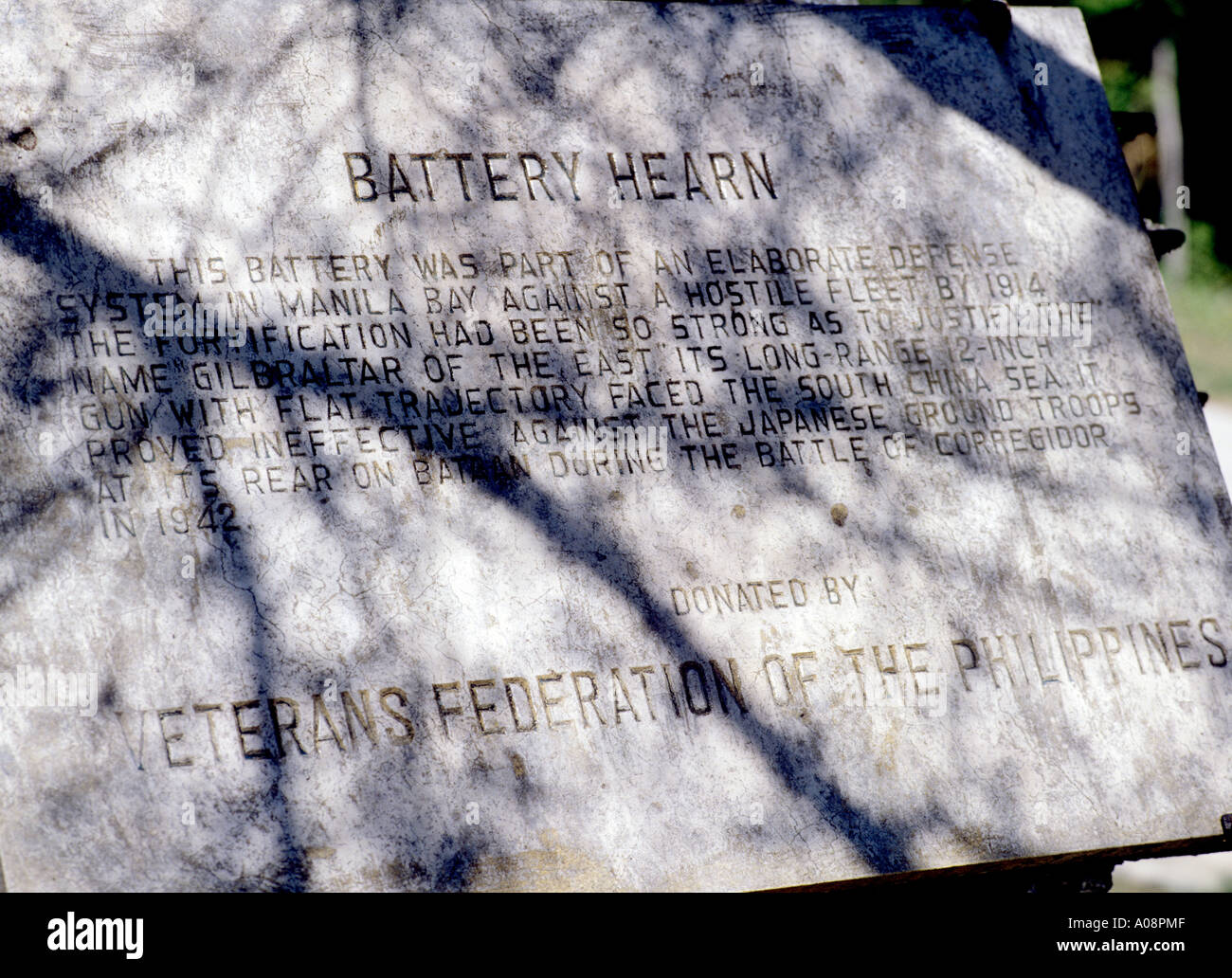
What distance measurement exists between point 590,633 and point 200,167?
4.63 feet

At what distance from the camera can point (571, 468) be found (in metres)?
2.81

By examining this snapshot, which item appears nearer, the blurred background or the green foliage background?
the blurred background

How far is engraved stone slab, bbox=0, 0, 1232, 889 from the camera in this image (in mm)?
2471

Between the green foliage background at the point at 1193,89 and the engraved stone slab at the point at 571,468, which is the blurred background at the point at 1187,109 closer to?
the green foliage background at the point at 1193,89

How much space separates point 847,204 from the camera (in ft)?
10.6

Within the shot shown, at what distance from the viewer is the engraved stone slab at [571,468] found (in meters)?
2.47

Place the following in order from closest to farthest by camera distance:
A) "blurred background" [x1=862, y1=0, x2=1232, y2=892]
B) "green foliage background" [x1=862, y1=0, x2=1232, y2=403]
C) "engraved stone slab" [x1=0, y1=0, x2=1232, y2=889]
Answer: "engraved stone slab" [x1=0, y1=0, x2=1232, y2=889] < "blurred background" [x1=862, y1=0, x2=1232, y2=892] < "green foliage background" [x1=862, y1=0, x2=1232, y2=403]

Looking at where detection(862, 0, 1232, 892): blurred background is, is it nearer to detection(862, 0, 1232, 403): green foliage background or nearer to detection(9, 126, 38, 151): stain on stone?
detection(862, 0, 1232, 403): green foliage background

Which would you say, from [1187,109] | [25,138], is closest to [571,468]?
[25,138]

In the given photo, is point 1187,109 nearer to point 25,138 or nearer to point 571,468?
point 571,468

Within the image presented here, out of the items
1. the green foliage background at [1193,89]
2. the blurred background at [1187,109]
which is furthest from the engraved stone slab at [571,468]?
the green foliage background at [1193,89]

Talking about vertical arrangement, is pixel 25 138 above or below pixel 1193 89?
above

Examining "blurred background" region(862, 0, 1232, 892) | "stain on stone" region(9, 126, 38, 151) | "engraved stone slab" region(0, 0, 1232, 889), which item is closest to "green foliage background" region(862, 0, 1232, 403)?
"blurred background" region(862, 0, 1232, 892)
